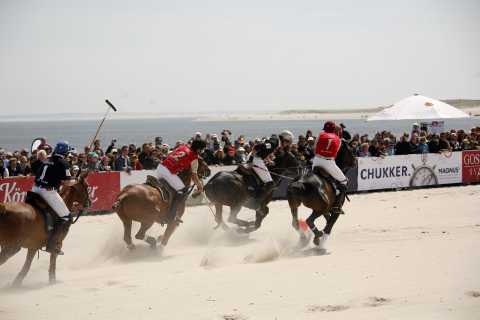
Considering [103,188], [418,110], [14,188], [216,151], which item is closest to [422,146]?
[418,110]

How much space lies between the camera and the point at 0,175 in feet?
60.3

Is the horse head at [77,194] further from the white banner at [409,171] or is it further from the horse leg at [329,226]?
the white banner at [409,171]

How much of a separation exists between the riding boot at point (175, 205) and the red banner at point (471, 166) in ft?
49.5

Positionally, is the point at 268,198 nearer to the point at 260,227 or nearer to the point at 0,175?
the point at 260,227

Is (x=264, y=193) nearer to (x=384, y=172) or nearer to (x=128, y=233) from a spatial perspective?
(x=128, y=233)

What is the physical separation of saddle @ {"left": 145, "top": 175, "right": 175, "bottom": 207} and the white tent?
1403cm

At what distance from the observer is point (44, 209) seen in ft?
37.6

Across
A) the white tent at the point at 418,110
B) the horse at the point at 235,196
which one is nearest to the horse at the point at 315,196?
the horse at the point at 235,196

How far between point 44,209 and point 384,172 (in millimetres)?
15271

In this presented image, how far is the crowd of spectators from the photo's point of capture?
19.0 meters

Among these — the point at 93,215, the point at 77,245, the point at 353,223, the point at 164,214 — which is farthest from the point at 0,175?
the point at 353,223

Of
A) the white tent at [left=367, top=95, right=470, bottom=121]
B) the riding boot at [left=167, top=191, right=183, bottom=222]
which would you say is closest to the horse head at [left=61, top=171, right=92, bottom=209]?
the riding boot at [left=167, top=191, right=183, bottom=222]

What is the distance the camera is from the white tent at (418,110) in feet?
86.9

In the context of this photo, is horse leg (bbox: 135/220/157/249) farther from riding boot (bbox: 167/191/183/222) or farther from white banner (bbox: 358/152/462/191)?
white banner (bbox: 358/152/462/191)
